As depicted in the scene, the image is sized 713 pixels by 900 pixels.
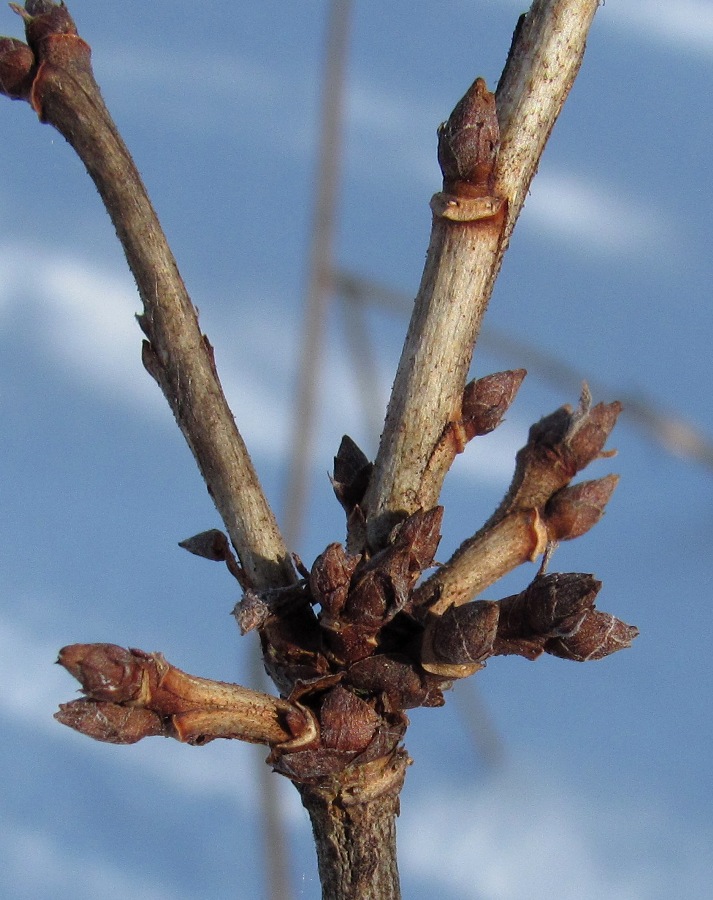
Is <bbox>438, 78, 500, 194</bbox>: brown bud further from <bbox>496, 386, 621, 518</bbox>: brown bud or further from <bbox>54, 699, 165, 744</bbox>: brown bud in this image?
<bbox>54, 699, 165, 744</bbox>: brown bud

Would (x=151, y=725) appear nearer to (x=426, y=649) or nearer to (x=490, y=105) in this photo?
(x=426, y=649)

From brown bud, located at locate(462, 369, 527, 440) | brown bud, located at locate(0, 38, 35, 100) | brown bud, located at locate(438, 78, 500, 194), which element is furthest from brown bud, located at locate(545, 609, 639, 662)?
brown bud, located at locate(0, 38, 35, 100)

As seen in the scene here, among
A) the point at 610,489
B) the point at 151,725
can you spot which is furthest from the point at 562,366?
the point at 151,725

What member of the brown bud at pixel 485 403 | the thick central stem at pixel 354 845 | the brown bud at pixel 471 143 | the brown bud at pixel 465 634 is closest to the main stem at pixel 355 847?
the thick central stem at pixel 354 845

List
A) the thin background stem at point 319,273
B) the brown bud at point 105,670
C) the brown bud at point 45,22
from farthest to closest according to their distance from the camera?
Answer: the thin background stem at point 319,273, the brown bud at point 45,22, the brown bud at point 105,670

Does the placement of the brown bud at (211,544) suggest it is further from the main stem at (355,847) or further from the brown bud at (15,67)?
the brown bud at (15,67)
